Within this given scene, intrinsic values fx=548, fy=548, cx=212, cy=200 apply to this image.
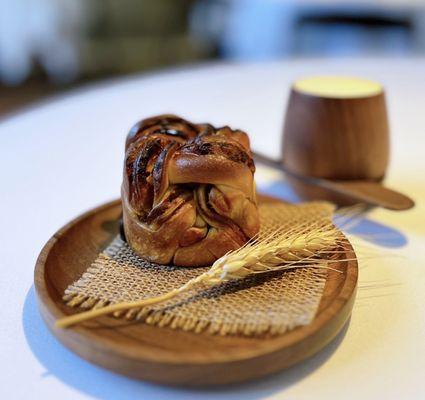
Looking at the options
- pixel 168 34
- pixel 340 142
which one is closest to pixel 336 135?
pixel 340 142

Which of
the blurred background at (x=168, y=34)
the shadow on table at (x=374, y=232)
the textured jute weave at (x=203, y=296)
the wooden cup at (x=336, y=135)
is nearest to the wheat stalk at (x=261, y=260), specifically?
the textured jute weave at (x=203, y=296)

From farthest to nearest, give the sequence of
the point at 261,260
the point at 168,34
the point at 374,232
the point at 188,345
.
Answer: the point at 168,34 → the point at 374,232 → the point at 261,260 → the point at 188,345

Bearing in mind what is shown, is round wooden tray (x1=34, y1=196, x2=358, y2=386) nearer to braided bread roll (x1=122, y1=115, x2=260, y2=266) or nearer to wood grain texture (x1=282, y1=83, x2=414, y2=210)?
braided bread roll (x1=122, y1=115, x2=260, y2=266)

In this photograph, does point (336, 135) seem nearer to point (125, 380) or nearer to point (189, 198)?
point (189, 198)

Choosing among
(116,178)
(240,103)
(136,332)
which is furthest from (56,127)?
(136,332)

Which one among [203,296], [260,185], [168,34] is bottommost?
[168,34]

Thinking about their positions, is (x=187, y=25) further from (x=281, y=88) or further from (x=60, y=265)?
(x=60, y=265)

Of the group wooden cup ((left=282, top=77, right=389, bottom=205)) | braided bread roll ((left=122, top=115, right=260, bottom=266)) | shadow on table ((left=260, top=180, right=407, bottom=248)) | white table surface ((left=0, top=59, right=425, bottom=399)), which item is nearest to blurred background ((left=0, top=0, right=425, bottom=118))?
white table surface ((left=0, top=59, right=425, bottom=399))
